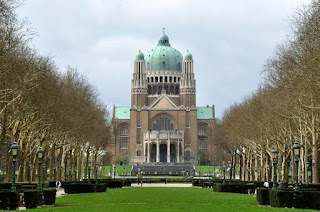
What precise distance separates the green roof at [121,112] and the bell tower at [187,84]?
1756 centimetres

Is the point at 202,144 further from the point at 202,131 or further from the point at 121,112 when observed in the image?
the point at 121,112

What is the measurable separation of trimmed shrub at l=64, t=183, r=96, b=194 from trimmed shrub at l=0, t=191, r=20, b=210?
19711mm

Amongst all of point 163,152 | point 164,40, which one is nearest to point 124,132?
point 163,152

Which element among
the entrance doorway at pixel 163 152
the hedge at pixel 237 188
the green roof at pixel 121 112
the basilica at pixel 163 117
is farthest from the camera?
the green roof at pixel 121 112

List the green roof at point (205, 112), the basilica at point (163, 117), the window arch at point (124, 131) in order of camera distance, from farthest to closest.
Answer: the green roof at point (205, 112)
the window arch at point (124, 131)
the basilica at point (163, 117)

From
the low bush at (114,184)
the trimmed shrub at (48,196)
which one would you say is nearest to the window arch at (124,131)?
the low bush at (114,184)

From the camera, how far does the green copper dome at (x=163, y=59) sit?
15612 centimetres

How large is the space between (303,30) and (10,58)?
18.1 metres

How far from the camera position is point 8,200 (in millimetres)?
26500

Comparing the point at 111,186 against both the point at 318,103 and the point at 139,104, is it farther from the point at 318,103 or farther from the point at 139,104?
the point at 139,104

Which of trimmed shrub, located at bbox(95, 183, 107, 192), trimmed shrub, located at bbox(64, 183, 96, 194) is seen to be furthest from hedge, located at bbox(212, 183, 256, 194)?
trimmed shrub, located at bbox(64, 183, 96, 194)

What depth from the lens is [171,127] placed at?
150 m

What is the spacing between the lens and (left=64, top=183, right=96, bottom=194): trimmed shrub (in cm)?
4659

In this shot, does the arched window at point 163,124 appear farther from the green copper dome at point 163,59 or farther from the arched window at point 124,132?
the green copper dome at point 163,59
